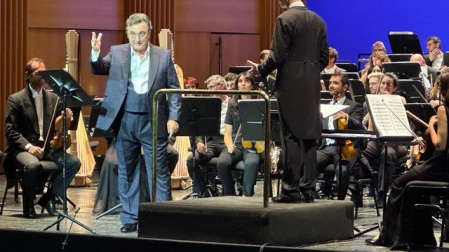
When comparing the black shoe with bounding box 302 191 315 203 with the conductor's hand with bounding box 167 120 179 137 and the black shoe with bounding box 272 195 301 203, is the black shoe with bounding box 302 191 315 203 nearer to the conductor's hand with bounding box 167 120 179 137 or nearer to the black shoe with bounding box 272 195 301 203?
the black shoe with bounding box 272 195 301 203

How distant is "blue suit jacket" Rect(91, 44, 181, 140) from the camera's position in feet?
26.1

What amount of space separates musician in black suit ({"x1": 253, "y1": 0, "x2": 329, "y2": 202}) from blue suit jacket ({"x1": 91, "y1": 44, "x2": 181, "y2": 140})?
1044mm

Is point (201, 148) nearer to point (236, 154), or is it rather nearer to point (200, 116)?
point (236, 154)

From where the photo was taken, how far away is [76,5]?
14.6m

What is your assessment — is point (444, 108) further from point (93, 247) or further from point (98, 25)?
point (98, 25)

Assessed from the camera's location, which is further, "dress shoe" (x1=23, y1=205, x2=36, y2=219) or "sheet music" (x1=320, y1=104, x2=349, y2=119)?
"dress shoe" (x1=23, y1=205, x2=36, y2=219)

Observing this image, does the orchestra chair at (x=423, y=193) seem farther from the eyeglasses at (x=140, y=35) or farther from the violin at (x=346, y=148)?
the eyeglasses at (x=140, y=35)

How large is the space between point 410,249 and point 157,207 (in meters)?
1.74

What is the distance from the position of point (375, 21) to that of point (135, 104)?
29.4ft

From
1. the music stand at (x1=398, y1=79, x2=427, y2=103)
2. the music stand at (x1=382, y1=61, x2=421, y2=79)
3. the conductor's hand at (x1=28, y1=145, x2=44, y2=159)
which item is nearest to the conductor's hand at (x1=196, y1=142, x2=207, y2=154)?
the conductor's hand at (x1=28, y1=145, x2=44, y2=159)

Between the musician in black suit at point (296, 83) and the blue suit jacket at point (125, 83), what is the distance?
3.43ft

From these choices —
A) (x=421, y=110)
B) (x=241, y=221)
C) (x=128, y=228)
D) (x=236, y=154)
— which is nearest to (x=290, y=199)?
(x=241, y=221)

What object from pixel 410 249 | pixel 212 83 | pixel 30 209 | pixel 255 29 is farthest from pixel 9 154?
pixel 255 29

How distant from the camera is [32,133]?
9.25 metres
